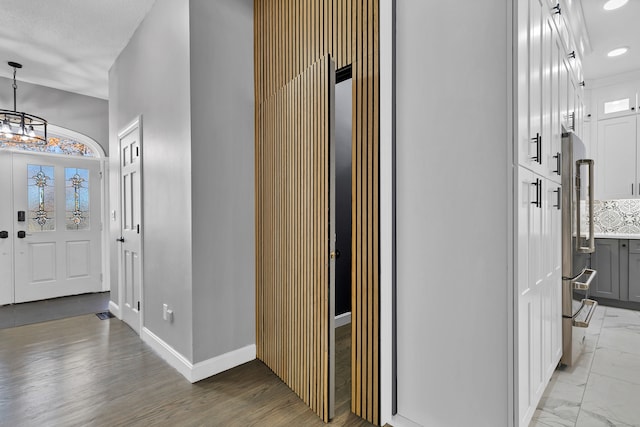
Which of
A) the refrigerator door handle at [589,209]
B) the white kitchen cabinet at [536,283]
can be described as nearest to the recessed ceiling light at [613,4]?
the refrigerator door handle at [589,209]

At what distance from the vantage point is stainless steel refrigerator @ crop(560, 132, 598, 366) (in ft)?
7.02

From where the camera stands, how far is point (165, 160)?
8.90 feet

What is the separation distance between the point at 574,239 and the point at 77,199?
5.90m

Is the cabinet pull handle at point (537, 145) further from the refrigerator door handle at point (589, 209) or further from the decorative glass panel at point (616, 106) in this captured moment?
the decorative glass panel at point (616, 106)

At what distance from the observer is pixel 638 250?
3.88 meters

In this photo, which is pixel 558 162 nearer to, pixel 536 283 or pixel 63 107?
pixel 536 283

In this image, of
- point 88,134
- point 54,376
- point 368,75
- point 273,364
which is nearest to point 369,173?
point 368,75

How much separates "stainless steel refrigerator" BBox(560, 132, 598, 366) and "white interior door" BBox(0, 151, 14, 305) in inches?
238

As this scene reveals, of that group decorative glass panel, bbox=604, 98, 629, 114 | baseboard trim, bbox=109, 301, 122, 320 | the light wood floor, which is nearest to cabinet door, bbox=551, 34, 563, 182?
the light wood floor

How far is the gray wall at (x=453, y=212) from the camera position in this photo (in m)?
1.39

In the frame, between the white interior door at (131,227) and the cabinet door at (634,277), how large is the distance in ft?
17.5

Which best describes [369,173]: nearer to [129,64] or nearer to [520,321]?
[520,321]

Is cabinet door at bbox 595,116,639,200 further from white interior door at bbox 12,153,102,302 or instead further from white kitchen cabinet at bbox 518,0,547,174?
white interior door at bbox 12,153,102,302

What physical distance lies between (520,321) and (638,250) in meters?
3.77
